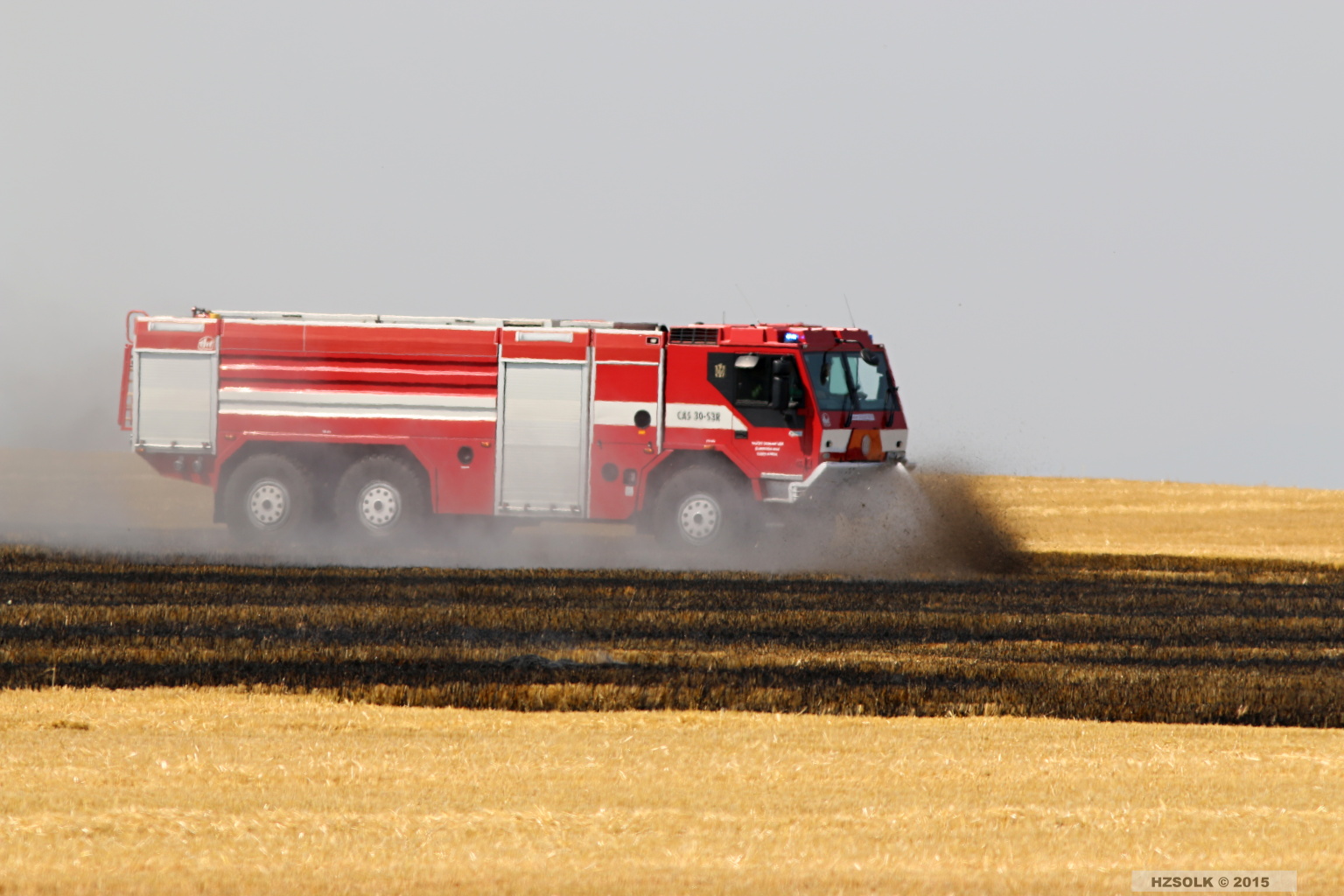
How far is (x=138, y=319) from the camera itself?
23.5 m

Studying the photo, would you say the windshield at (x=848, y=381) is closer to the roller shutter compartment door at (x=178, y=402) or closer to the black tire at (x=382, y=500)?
the black tire at (x=382, y=500)

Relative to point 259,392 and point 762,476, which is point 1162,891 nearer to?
Answer: point 762,476

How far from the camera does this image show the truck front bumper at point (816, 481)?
69.1 ft

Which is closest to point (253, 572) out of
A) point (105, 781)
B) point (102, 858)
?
point (105, 781)

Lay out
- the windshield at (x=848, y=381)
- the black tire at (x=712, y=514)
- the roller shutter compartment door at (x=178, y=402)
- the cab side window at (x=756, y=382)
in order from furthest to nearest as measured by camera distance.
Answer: the roller shutter compartment door at (x=178, y=402), the black tire at (x=712, y=514), the windshield at (x=848, y=381), the cab side window at (x=756, y=382)

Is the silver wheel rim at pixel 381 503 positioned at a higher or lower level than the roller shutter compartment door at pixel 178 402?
lower

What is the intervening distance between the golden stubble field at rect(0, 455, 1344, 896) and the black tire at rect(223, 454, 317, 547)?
11921mm

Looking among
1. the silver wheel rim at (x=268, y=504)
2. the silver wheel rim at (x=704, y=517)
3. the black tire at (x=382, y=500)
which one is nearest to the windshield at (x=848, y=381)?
the silver wheel rim at (x=704, y=517)

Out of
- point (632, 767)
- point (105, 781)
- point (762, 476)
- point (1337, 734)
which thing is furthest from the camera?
point (762, 476)

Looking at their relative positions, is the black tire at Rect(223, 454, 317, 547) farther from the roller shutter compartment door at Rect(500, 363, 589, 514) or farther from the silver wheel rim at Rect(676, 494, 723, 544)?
the silver wheel rim at Rect(676, 494, 723, 544)

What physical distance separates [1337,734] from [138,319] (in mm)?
18003

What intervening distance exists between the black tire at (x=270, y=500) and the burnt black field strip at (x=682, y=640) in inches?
132

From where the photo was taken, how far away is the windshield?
2138 cm

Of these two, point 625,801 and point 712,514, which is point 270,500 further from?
point 625,801
